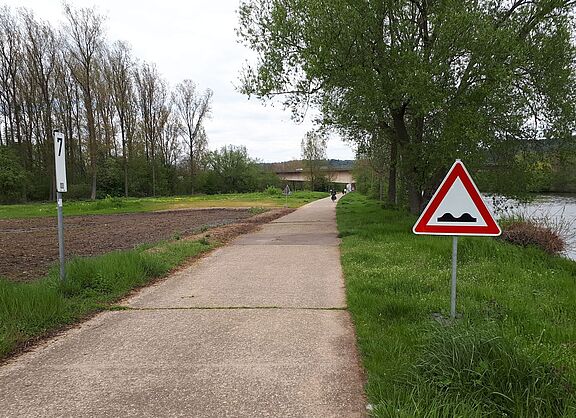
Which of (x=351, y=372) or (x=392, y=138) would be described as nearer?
(x=351, y=372)

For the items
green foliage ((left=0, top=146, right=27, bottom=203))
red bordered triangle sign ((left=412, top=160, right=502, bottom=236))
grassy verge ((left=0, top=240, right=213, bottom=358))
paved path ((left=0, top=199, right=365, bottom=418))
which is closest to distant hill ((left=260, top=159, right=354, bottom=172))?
green foliage ((left=0, top=146, right=27, bottom=203))

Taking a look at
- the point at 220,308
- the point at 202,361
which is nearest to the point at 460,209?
the point at 202,361

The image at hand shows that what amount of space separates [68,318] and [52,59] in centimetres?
5326

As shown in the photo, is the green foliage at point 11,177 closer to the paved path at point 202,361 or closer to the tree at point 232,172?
the tree at point 232,172

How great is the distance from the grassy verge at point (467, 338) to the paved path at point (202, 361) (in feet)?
1.12

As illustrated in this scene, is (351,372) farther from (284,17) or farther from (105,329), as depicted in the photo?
(284,17)

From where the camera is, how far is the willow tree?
11.9 m

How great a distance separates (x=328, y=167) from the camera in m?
89.5

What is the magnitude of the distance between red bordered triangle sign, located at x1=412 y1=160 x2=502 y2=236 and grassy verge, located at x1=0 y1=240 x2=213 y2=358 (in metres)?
4.52

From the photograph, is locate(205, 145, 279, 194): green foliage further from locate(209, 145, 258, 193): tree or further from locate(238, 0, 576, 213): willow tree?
locate(238, 0, 576, 213): willow tree

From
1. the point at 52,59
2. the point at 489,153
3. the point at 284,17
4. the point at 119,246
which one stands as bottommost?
the point at 119,246

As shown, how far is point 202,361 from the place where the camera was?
3.94 meters

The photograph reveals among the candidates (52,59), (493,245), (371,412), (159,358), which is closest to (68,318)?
(159,358)

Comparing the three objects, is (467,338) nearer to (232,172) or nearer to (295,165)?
(232,172)
